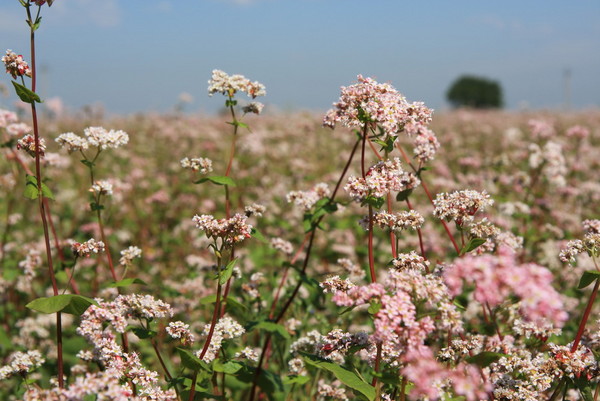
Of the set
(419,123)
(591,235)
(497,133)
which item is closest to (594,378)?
(591,235)

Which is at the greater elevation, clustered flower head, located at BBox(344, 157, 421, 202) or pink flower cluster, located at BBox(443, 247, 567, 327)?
clustered flower head, located at BBox(344, 157, 421, 202)

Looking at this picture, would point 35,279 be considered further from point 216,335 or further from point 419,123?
point 419,123

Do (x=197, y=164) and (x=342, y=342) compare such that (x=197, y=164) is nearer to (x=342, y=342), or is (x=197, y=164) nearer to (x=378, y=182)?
(x=378, y=182)

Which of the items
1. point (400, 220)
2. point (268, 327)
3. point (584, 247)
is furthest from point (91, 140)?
point (584, 247)

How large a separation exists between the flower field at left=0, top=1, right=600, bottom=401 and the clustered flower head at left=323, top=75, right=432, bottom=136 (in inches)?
0.5

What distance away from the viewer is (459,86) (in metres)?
114

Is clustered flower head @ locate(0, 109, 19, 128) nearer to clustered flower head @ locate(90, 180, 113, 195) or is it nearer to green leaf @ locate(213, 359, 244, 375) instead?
clustered flower head @ locate(90, 180, 113, 195)

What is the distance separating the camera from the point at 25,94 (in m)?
2.73

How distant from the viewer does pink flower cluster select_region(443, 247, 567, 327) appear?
182 cm

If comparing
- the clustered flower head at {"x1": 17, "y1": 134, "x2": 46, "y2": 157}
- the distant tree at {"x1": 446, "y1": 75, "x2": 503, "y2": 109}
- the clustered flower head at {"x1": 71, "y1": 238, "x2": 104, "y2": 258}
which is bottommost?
A: the clustered flower head at {"x1": 71, "y1": 238, "x2": 104, "y2": 258}

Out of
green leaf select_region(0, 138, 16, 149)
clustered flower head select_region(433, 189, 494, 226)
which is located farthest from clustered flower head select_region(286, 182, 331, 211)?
green leaf select_region(0, 138, 16, 149)

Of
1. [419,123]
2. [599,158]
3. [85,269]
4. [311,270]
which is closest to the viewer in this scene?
[419,123]

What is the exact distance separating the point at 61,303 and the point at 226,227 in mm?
950

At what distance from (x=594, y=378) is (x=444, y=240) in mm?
4327
